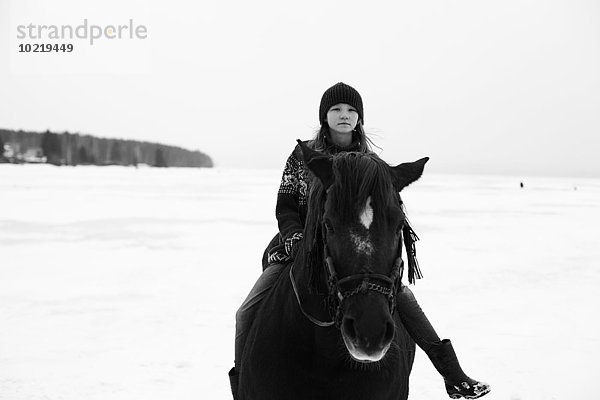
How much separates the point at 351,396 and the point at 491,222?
758 inches

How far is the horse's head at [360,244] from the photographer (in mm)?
1754

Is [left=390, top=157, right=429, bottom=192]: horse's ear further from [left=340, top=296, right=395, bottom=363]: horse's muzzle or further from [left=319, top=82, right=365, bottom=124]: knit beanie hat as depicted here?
[left=319, top=82, right=365, bottom=124]: knit beanie hat

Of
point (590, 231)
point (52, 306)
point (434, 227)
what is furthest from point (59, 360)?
point (590, 231)

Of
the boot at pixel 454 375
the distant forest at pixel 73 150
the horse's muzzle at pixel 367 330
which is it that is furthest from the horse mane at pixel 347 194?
the distant forest at pixel 73 150

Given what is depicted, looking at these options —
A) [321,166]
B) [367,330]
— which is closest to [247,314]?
[321,166]

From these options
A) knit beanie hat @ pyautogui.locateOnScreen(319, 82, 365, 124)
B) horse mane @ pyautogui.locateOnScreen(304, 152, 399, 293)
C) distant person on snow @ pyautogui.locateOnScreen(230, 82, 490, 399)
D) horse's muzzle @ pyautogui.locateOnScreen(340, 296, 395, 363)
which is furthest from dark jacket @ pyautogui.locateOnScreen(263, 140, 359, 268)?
horse's muzzle @ pyautogui.locateOnScreen(340, 296, 395, 363)

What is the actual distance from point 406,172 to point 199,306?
20.2 ft

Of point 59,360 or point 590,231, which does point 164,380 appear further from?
point 590,231

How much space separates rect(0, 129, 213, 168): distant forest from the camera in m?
91.2

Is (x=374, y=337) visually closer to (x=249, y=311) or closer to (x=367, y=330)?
(x=367, y=330)

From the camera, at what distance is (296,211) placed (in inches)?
117

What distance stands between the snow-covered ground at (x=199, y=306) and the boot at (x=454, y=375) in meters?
1.97

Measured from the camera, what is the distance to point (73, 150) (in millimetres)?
95688

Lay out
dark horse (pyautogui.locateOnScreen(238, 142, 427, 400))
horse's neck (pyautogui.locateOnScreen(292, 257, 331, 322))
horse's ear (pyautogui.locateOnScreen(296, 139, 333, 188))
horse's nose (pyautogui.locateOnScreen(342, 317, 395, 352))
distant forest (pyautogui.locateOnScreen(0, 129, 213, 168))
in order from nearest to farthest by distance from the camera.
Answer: horse's nose (pyautogui.locateOnScreen(342, 317, 395, 352))
dark horse (pyautogui.locateOnScreen(238, 142, 427, 400))
horse's ear (pyautogui.locateOnScreen(296, 139, 333, 188))
horse's neck (pyautogui.locateOnScreen(292, 257, 331, 322))
distant forest (pyautogui.locateOnScreen(0, 129, 213, 168))
